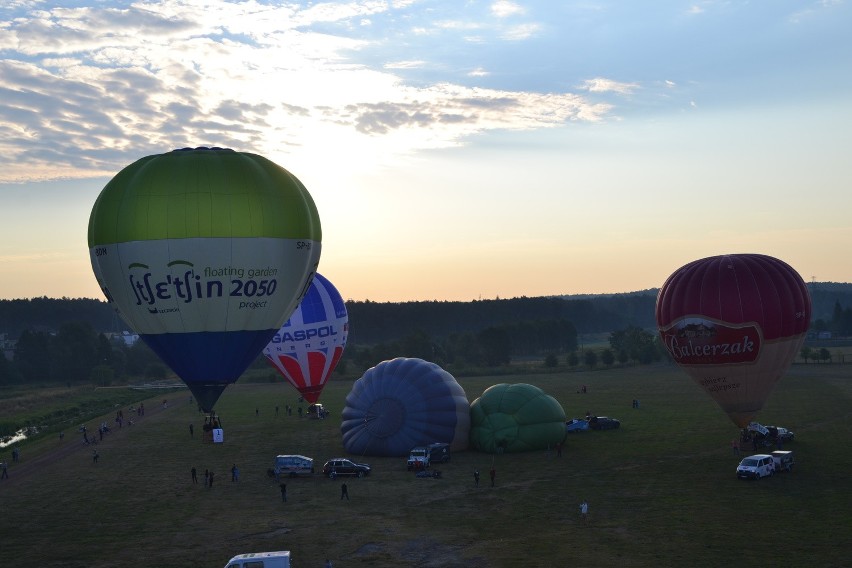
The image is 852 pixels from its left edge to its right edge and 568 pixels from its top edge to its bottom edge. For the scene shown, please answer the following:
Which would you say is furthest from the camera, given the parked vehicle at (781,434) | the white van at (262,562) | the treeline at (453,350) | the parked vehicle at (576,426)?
the treeline at (453,350)

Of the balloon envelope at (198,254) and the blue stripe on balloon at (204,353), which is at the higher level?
the balloon envelope at (198,254)

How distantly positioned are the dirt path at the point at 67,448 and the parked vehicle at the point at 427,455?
60.7 feet

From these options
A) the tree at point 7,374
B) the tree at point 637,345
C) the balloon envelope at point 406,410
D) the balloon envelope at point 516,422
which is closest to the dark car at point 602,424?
the balloon envelope at point 516,422

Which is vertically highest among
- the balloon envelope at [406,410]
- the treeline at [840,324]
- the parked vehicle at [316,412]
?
the treeline at [840,324]

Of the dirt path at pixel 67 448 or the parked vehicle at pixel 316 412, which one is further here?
the parked vehicle at pixel 316 412

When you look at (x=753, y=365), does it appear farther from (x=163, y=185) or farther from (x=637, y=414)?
(x=163, y=185)

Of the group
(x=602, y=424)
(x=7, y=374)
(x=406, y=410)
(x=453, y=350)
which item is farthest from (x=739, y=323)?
(x=7, y=374)

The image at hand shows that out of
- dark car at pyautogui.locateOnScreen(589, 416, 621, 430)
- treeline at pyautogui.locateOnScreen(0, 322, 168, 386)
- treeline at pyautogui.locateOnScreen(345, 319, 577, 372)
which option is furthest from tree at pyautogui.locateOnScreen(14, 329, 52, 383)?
dark car at pyautogui.locateOnScreen(589, 416, 621, 430)

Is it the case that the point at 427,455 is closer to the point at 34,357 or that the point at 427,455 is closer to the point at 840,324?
the point at 34,357

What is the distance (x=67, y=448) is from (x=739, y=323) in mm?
38116

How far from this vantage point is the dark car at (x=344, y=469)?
125 ft

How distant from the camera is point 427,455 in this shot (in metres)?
39.3

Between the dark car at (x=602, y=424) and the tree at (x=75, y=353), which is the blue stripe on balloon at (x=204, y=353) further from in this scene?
the tree at (x=75, y=353)

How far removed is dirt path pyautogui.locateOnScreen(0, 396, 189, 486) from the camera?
44531 mm
